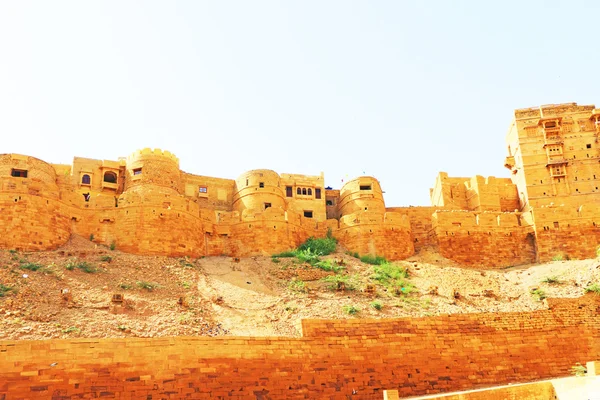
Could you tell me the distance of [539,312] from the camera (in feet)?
67.2

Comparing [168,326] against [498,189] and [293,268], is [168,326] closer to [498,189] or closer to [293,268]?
[293,268]

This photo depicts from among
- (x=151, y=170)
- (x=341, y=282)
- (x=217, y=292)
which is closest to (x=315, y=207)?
(x=151, y=170)

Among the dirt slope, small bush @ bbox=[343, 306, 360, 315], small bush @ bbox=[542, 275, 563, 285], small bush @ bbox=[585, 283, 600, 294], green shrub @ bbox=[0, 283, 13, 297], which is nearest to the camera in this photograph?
the dirt slope

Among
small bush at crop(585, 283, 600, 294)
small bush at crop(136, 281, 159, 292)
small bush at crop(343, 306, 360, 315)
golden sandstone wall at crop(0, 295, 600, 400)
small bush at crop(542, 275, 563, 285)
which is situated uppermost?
small bush at crop(136, 281, 159, 292)

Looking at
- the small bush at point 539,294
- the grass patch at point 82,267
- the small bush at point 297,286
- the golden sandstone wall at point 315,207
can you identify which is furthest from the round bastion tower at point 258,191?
the small bush at point 539,294

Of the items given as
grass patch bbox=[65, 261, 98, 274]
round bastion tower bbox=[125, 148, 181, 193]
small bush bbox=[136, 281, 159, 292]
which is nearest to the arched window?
round bastion tower bbox=[125, 148, 181, 193]

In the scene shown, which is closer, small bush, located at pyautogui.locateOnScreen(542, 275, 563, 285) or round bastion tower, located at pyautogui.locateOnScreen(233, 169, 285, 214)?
small bush, located at pyautogui.locateOnScreen(542, 275, 563, 285)

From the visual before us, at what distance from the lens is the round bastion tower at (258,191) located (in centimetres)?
3023

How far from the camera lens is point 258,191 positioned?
30.5 m

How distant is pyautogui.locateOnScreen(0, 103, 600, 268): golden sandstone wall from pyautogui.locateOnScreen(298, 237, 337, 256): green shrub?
0.55 m

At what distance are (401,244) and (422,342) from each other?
32.9 feet

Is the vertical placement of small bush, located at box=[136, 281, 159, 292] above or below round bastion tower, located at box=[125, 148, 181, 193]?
below

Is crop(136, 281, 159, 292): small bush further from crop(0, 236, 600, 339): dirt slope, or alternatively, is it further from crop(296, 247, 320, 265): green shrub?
crop(296, 247, 320, 265): green shrub

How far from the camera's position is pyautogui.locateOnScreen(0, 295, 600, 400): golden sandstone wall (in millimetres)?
14461
